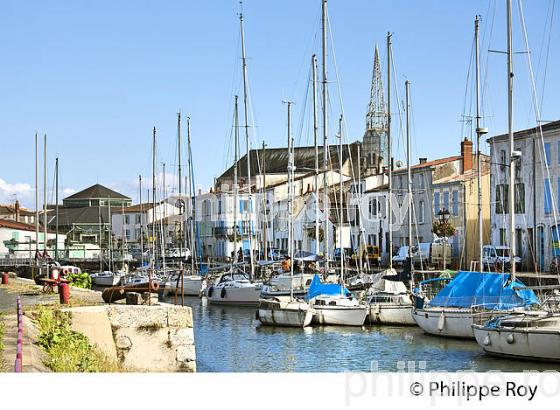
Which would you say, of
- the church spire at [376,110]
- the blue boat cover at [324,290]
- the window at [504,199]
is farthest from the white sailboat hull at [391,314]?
the church spire at [376,110]

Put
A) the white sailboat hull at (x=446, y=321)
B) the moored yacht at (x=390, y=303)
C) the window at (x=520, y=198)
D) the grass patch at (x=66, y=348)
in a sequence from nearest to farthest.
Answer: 1. the grass patch at (x=66, y=348)
2. the white sailboat hull at (x=446, y=321)
3. the moored yacht at (x=390, y=303)
4. the window at (x=520, y=198)

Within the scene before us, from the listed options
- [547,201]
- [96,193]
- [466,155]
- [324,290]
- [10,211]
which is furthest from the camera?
[96,193]

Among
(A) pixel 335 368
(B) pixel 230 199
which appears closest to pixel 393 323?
(A) pixel 335 368

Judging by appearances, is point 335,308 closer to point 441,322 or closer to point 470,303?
point 441,322

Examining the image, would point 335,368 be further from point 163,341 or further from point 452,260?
point 452,260

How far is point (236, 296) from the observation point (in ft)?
135

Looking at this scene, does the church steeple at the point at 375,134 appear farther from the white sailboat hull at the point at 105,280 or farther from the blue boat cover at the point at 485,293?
the blue boat cover at the point at 485,293

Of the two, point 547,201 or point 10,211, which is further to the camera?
point 10,211

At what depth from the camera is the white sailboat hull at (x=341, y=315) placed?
2994 cm

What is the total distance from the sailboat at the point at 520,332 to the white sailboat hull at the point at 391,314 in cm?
779

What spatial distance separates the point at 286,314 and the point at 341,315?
1862 millimetres

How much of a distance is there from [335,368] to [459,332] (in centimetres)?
570

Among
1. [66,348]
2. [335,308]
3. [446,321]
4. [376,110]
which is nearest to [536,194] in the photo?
[335,308]

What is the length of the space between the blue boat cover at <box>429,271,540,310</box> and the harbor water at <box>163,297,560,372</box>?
43.9 inches
